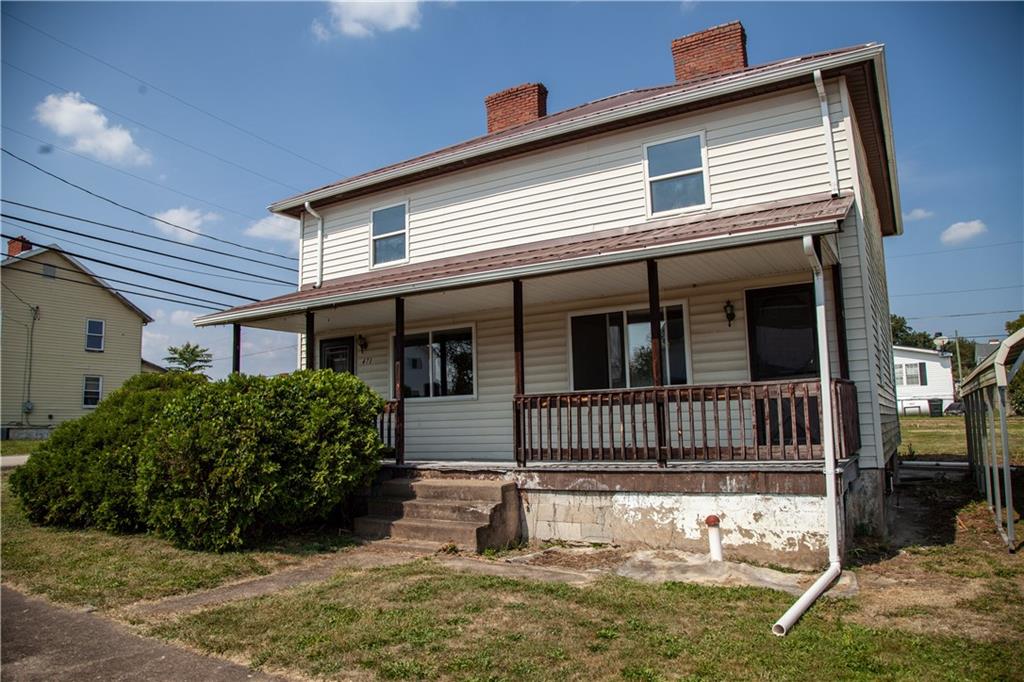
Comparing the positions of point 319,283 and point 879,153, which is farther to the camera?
point 319,283

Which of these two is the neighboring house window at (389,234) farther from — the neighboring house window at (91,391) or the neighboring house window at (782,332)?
the neighboring house window at (91,391)

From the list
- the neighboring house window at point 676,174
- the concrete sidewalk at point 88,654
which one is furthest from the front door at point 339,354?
the concrete sidewalk at point 88,654

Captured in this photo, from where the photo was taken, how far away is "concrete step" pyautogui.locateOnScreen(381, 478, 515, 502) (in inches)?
328

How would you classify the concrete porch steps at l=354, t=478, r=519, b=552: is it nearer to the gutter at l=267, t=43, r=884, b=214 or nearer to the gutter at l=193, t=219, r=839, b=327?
the gutter at l=193, t=219, r=839, b=327

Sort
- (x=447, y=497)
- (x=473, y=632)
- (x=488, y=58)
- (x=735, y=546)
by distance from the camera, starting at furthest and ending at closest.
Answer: (x=488, y=58) < (x=447, y=497) < (x=735, y=546) < (x=473, y=632)

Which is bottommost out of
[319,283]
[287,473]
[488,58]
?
[287,473]

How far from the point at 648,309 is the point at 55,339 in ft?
96.8

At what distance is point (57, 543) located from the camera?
8.11m

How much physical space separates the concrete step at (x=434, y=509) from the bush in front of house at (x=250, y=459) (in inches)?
17.4

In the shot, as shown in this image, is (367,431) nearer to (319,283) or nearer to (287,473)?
(287,473)

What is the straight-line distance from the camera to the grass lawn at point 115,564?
20.2ft

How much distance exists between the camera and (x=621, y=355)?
34.1 ft

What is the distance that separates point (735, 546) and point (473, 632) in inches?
140

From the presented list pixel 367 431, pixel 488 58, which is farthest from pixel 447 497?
pixel 488 58
